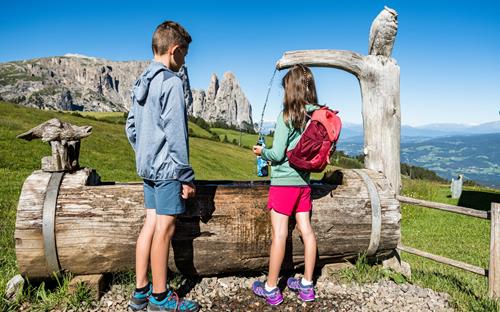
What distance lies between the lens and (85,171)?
13.5 ft

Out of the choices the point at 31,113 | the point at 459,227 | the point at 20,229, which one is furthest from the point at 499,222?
the point at 31,113

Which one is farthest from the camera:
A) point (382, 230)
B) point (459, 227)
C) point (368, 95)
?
point (459, 227)

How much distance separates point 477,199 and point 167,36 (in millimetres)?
19307

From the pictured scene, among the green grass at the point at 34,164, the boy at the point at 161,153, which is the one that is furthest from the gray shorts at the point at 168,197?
the green grass at the point at 34,164

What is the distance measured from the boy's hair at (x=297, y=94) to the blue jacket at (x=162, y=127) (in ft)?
3.70

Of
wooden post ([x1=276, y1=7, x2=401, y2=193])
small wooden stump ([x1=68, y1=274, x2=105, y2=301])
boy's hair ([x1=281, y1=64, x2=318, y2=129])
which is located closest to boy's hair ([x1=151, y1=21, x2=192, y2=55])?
boy's hair ([x1=281, y1=64, x2=318, y2=129])

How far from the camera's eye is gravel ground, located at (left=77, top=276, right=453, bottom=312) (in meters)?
3.78

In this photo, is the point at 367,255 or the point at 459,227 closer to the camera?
the point at 367,255

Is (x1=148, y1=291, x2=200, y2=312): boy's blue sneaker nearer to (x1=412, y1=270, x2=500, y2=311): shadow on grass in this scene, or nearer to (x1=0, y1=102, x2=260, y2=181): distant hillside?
(x1=412, y1=270, x2=500, y2=311): shadow on grass

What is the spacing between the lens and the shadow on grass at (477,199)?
52.0 feet

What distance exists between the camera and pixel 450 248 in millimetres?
9609

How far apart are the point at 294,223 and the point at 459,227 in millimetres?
10749

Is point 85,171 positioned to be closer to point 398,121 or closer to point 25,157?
point 398,121

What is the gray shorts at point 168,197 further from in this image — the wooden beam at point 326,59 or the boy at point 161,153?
the wooden beam at point 326,59
